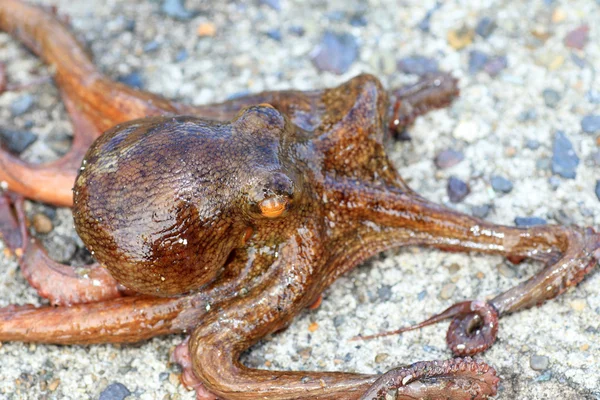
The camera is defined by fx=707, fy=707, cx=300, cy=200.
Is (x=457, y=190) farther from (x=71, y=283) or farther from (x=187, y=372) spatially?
(x=71, y=283)

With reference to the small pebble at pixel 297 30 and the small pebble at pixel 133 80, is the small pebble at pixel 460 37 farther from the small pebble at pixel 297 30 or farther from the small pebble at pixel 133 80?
the small pebble at pixel 133 80

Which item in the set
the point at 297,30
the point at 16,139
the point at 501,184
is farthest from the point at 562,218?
the point at 16,139

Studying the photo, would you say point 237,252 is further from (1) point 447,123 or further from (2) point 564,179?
(2) point 564,179

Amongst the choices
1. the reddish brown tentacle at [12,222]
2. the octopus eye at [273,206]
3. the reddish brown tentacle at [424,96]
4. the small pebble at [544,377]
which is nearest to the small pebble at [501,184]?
the reddish brown tentacle at [424,96]

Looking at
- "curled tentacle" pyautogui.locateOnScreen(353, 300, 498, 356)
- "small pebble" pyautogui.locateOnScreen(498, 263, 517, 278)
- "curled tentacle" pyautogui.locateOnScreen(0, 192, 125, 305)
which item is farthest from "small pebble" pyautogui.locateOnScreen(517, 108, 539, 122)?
"curled tentacle" pyautogui.locateOnScreen(0, 192, 125, 305)

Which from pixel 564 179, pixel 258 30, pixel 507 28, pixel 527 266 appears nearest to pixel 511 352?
pixel 527 266

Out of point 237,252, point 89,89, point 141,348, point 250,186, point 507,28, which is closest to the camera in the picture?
point 250,186
